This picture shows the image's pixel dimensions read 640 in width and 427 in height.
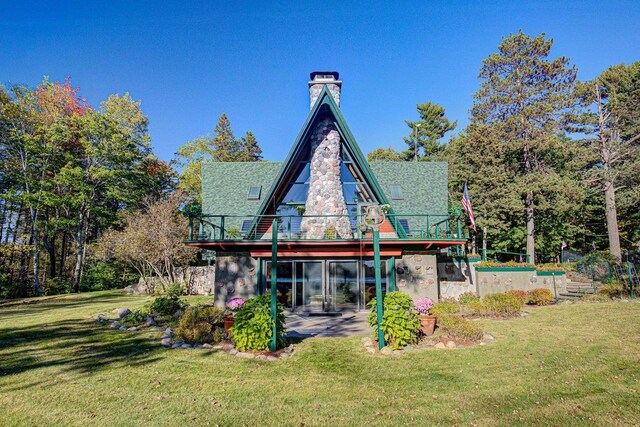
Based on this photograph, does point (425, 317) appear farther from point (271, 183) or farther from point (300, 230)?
point (271, 183)

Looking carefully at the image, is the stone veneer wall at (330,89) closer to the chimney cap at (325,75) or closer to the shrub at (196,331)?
the chimney cap at (325,75)

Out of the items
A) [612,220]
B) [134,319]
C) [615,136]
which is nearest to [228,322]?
[134,319]

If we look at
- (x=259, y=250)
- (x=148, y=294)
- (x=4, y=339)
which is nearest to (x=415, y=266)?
(x=259, y=250)

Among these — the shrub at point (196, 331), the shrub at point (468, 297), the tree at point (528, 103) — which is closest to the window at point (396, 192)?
the shrub at point (468, 297)

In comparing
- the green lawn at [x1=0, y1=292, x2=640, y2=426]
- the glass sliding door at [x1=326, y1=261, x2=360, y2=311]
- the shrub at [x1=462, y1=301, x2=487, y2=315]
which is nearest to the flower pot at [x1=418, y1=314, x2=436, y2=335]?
the green lawn at [x1=0, y1=292, x2=640, y2=426]

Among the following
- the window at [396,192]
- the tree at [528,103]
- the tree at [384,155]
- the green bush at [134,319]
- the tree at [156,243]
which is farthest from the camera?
the tree at [384,155]

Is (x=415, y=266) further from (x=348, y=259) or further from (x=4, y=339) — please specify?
(x=4, y=339)

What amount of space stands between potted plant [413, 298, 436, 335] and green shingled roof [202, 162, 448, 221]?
965 centimetres

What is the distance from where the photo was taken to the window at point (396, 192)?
63.8ft

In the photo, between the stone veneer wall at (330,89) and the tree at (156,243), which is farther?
the tree at (156,243)

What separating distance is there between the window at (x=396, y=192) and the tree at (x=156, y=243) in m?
13.4

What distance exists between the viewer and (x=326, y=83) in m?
16.4

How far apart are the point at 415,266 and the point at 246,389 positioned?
9855mm

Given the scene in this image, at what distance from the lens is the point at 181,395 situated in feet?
18.1
